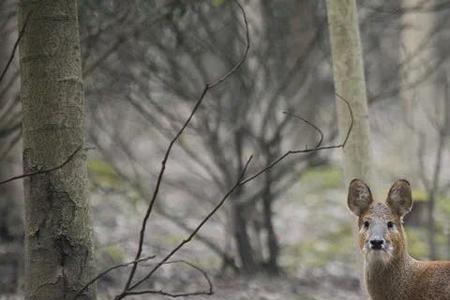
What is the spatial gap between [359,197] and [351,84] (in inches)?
37.1

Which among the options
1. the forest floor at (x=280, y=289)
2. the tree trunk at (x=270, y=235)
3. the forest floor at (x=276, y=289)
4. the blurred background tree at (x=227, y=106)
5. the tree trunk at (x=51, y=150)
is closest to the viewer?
the tree trunk at (x=51, y=150)

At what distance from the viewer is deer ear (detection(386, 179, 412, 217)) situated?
625cm

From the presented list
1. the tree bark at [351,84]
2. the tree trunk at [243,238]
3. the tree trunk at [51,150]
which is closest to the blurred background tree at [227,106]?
the tree trunk at [243,238]

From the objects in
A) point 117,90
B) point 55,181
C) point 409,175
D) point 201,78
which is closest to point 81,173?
point 55,181

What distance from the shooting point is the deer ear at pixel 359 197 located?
6227mm

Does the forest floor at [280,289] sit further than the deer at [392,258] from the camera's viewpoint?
Yes

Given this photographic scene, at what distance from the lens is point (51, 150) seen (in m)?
4.84

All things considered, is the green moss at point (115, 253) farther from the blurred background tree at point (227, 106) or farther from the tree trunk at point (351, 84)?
the tree trunk at point (351, 84)

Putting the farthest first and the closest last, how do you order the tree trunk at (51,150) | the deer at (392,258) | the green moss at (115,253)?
the green moss at (115,253), the deer at (392,258), the tree trunk at (51,150)

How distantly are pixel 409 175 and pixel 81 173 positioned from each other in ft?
38.0

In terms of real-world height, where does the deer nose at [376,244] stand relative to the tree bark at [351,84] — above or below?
below

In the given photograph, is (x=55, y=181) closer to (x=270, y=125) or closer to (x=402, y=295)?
(x=402, y=295)

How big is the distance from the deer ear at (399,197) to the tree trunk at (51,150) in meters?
2.15

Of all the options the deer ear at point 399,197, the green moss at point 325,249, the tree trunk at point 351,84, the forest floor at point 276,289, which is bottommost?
the deer ear at point 399,197
